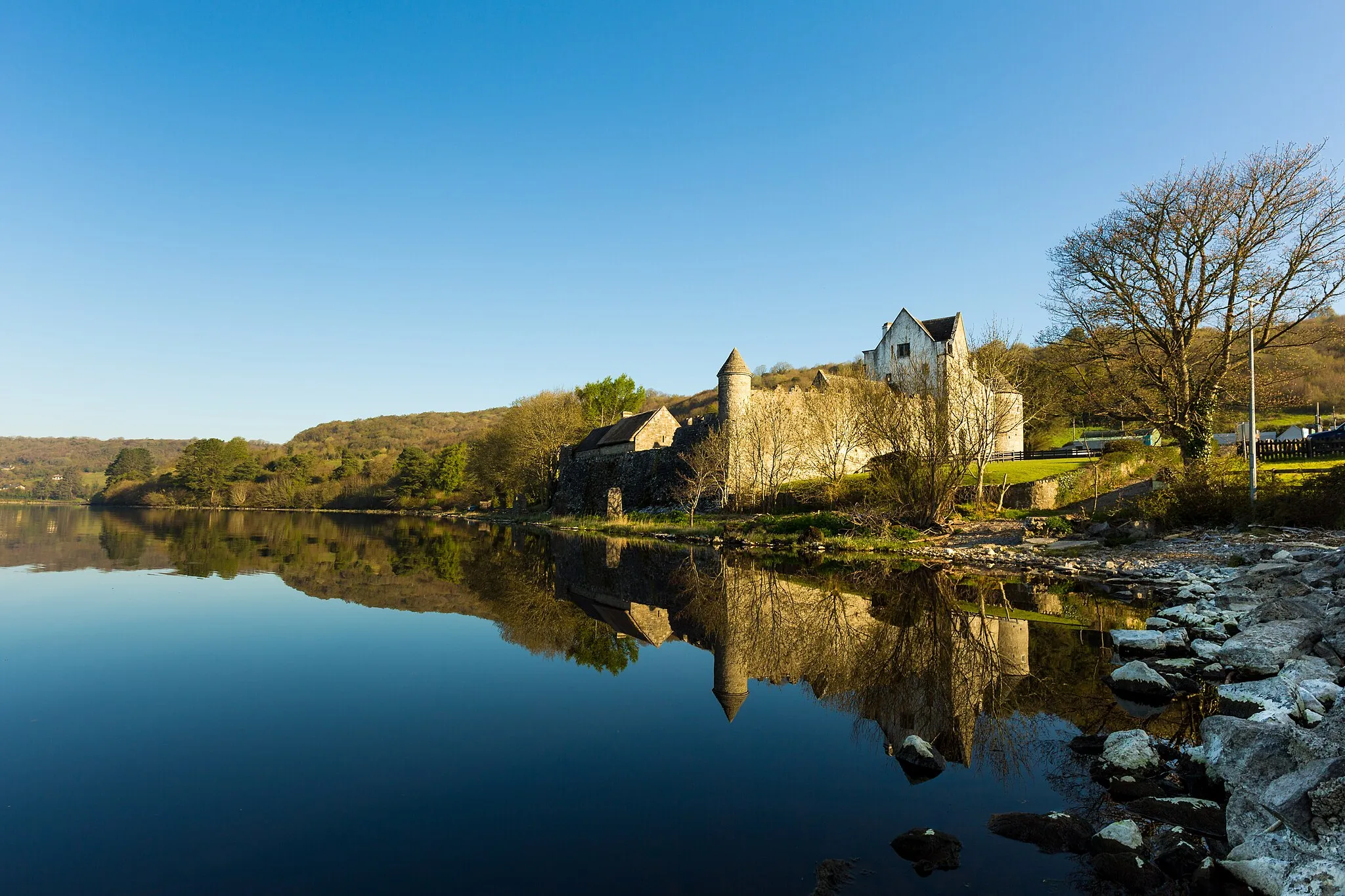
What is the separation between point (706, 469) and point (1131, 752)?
3145 centimetres

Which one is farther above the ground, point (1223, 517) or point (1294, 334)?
point (1294, 334)

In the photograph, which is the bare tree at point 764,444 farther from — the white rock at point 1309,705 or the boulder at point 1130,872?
the boulder at point 1130,872

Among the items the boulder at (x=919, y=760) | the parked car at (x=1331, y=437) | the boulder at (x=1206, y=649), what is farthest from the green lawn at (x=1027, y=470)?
the boulder at (x=919, y=760)

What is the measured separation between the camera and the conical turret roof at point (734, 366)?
4003 centimetres

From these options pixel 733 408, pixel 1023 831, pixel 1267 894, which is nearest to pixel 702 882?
pixel 1023 831

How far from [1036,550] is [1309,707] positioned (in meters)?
15.7

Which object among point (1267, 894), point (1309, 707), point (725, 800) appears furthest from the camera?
point (1309, 707)

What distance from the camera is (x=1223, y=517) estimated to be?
20.0m

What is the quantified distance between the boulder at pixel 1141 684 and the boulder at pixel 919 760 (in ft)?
10.8

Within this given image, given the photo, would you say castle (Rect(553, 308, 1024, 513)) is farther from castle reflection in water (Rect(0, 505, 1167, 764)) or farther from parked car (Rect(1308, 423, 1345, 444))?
parked car (Rect(1308, 423, 1345, 444))

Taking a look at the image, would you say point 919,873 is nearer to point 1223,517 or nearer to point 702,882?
point 702,882

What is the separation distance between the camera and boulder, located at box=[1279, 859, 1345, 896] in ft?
12.7

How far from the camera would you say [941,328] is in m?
42.4

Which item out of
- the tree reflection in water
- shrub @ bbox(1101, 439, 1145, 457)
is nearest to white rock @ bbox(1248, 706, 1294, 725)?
the tree reflection in water
